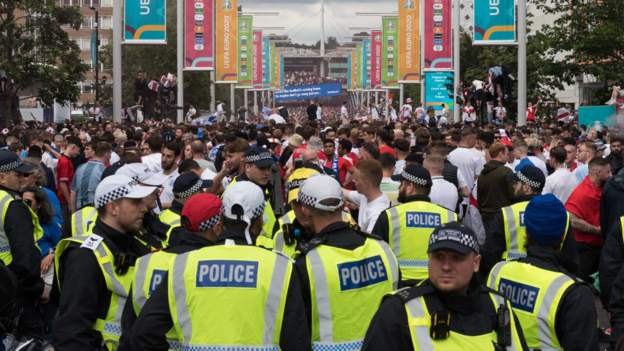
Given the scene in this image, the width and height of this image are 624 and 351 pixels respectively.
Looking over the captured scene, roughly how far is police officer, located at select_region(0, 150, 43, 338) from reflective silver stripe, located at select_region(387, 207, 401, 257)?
2.28 m

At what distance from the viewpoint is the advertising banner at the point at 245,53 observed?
66.4m

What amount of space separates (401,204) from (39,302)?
97.8 inches

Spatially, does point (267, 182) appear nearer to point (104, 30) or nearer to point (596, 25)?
point (596, 25)

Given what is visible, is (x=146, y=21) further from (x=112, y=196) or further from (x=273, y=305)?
(x=273, y=305)

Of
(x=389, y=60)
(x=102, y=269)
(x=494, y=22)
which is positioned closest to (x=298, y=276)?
(x=102, y=269)

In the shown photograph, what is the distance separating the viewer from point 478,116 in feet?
98.3

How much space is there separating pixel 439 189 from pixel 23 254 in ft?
13.3

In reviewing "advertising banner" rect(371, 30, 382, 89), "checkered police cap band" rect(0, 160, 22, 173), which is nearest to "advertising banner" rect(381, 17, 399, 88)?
"advertising banner" rect(371, 30, 382, 89)

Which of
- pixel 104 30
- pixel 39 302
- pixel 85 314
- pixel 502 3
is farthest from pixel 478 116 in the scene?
pixel 104 30

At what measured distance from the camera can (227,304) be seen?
4773 mm

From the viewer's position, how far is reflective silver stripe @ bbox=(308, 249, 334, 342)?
18.1 ft

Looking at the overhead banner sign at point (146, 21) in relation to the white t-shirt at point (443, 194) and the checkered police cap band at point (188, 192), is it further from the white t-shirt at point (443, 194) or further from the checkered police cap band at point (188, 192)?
the checkered police cap band at point (188, 192)

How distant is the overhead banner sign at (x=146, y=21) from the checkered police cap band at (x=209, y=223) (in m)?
25.5

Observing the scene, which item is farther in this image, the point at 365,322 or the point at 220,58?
the point at 220,58
